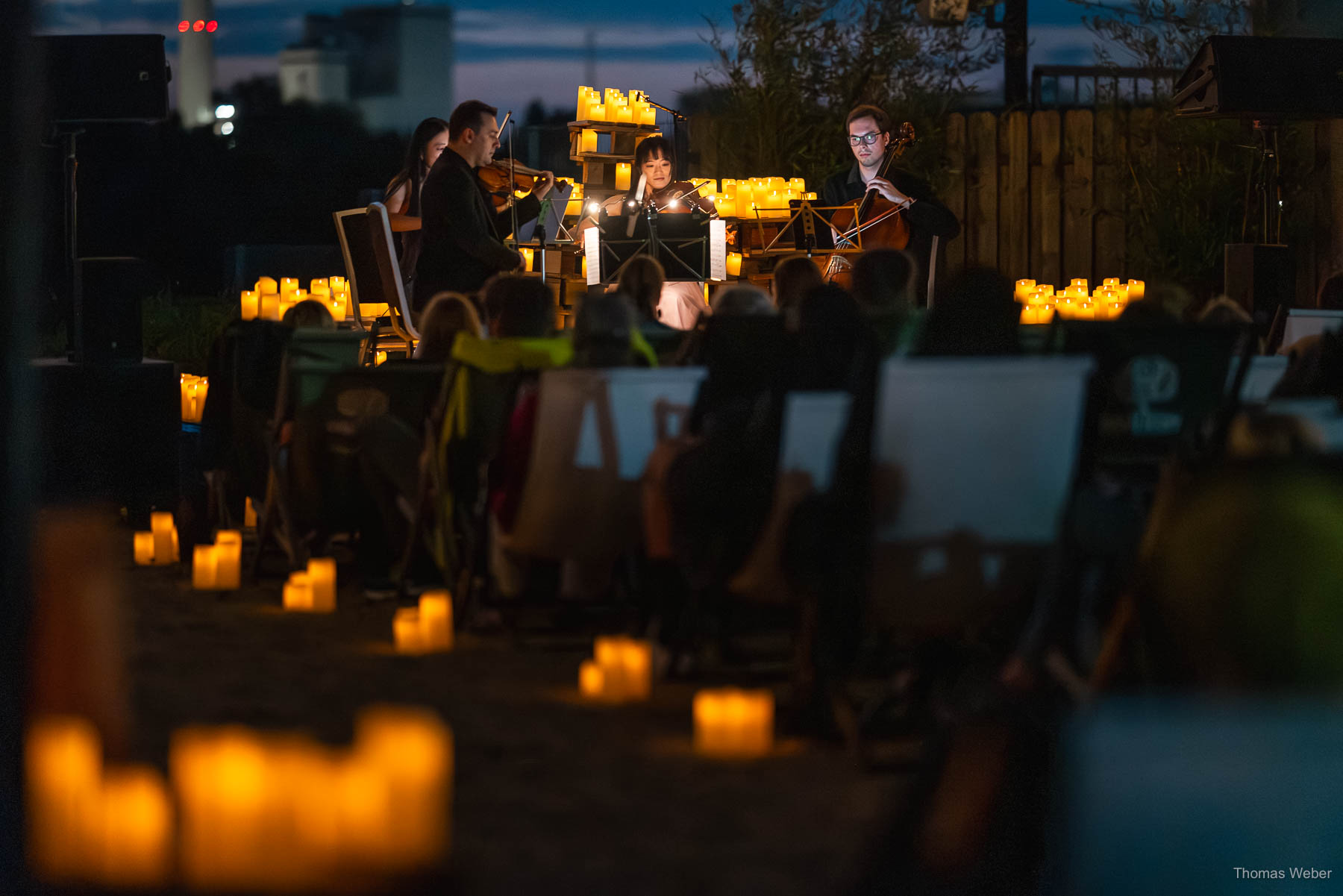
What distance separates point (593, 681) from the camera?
3.83 meters

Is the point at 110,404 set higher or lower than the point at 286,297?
lower

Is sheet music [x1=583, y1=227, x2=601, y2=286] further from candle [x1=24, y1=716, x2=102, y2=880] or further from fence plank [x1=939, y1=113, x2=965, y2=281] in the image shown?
fence plank [x1=939, y1=113, x2=965, y2=281]

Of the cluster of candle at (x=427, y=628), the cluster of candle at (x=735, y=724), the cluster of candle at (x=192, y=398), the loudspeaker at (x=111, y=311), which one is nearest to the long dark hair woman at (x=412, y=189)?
the cluster of candle at (x=192, y=398)

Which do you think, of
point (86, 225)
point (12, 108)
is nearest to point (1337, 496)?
point (12, 108)

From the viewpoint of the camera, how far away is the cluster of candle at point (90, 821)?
247 centimetres

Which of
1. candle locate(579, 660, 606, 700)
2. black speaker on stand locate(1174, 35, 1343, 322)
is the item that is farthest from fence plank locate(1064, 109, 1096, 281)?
candle locate(579, 660, 606, 700)

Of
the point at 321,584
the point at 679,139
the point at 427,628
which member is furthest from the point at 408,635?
the point at 679,139

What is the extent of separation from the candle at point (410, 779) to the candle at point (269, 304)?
6.09 meters

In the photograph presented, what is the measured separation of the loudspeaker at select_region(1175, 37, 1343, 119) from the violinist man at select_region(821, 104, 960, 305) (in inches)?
76.9

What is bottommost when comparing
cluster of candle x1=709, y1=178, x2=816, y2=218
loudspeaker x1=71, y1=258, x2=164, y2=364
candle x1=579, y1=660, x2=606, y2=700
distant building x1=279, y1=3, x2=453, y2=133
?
candle x1=579, y1=660, x2=606, y2=700

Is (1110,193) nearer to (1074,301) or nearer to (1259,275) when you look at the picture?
(1074,301)

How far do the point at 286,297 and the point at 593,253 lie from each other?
6.59ft

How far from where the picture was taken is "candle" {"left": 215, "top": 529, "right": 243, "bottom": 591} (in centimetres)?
529

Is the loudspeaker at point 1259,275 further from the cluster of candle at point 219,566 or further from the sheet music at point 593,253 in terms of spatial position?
the cluster of candle at point 219,566
